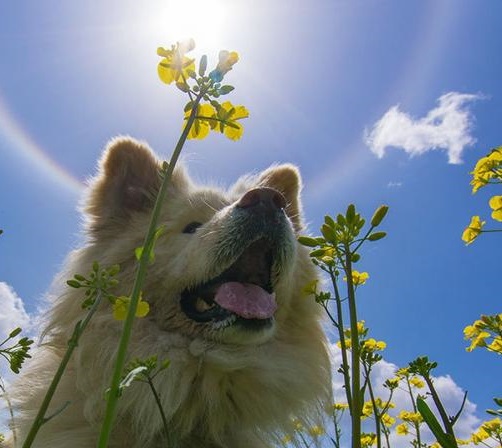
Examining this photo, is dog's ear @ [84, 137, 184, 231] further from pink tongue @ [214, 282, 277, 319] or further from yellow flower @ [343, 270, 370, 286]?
yellow flower @ [343, 270, 370, 286]

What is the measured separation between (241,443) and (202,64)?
2.87m

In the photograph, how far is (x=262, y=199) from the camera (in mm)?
3631

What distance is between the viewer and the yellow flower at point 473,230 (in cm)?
230

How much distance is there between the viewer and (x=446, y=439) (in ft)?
3.32

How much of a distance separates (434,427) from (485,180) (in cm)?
135

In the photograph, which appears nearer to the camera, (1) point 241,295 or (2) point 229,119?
(2) point 229,119

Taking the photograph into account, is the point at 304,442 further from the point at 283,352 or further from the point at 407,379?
the point at 407,379

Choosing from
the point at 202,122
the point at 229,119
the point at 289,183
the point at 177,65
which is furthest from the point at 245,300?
the point at 177,65

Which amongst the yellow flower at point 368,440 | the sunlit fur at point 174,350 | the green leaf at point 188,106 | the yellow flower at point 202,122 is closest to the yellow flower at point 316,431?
the sunlit fur at point 174,350

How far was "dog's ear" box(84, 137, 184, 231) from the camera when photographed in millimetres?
4352

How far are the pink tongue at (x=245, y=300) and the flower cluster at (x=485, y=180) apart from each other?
5.07 ft

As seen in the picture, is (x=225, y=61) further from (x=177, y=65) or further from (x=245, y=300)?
(x=245, y=300)

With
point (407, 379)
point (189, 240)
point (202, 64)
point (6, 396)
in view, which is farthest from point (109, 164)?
point (202, 64)

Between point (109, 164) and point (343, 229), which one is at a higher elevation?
point (109, 164)
